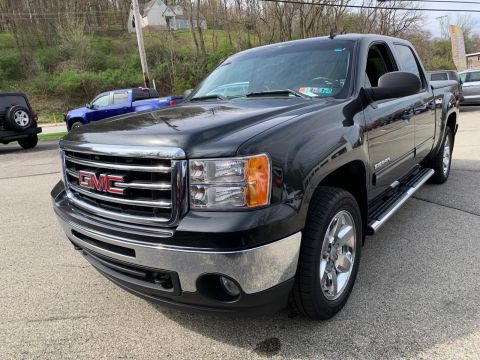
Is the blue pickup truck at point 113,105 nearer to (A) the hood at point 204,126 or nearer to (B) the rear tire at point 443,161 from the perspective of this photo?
(B) the rear tire at point 443,161

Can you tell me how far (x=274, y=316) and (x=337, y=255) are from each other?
566 millimetres

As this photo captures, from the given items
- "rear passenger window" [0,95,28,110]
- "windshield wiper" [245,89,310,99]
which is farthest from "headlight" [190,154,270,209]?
"rear passenger window" [0,95,28,110]

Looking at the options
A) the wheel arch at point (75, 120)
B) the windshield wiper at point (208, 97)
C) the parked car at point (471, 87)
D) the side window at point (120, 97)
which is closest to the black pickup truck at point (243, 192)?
the windshield wiper at point (208, 97)

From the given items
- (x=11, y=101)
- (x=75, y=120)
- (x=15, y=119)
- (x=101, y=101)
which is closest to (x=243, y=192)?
(x=15, y=119)

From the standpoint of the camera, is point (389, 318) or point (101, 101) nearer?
point (389, 318)

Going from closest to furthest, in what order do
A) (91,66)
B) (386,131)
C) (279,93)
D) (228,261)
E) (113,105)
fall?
(228,261) < (279,93) < (386,131) < (113,105) < (91,66)

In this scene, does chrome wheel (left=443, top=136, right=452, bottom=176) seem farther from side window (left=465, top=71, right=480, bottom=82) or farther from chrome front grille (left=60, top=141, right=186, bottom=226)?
side window (left=465, top=71, right=480, bottom=82)

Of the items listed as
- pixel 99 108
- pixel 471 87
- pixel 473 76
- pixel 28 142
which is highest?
pixel 99 108

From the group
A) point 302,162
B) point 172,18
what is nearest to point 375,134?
point 302,162

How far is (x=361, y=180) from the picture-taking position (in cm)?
293

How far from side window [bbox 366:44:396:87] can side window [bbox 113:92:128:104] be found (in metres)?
13.0

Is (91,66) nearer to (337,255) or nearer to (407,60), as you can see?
(407,60)

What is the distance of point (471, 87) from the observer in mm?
16953

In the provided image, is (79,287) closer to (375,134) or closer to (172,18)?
(375,134)
